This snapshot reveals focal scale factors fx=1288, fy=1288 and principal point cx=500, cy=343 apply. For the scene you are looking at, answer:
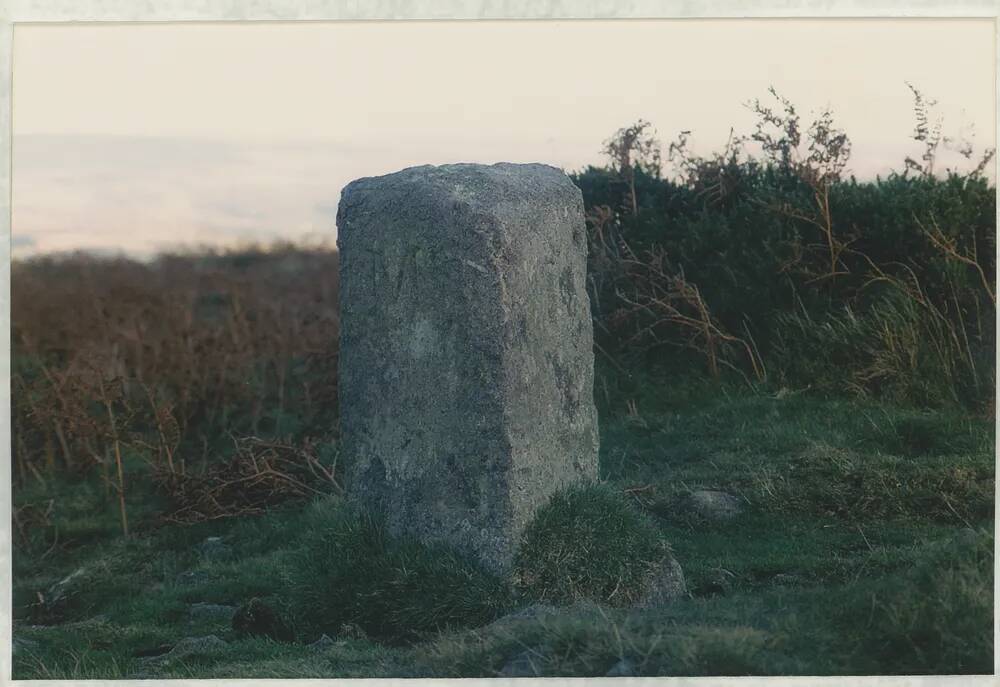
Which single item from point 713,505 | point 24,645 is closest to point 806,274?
point 713,505

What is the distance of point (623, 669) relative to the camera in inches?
197

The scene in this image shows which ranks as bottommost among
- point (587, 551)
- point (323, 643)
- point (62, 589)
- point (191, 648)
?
point (62, 589)

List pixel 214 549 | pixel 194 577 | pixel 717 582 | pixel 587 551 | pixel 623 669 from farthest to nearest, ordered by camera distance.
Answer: pixel 214 549, pixel 194 577, pixel 717 582, pixel 587 551, pixel 623 669

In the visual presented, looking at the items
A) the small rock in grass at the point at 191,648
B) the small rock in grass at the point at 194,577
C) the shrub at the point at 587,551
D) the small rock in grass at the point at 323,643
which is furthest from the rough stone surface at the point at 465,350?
the small rock in grass at the point at 194,577

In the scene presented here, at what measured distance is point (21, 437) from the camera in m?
11.8

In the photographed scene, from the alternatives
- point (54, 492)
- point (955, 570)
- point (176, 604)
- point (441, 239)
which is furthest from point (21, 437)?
point (955, 570)

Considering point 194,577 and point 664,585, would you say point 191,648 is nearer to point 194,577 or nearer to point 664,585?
point 194,577

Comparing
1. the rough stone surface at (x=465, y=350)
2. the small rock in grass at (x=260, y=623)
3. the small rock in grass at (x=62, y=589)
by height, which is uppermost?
the rough stone surface at (x=465, y=350)

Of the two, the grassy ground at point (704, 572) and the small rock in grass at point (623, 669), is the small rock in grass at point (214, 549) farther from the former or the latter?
the small rock in grass at point (623, 669)

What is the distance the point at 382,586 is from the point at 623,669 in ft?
5.48

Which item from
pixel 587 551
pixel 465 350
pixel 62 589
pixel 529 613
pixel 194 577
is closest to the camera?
pixel 529 613

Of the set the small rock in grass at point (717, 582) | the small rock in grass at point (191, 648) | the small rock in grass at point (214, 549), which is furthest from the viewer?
the small rock in grass at point (214, 549)

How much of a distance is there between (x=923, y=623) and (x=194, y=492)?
5988mm

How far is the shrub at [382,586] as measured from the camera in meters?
6.11
